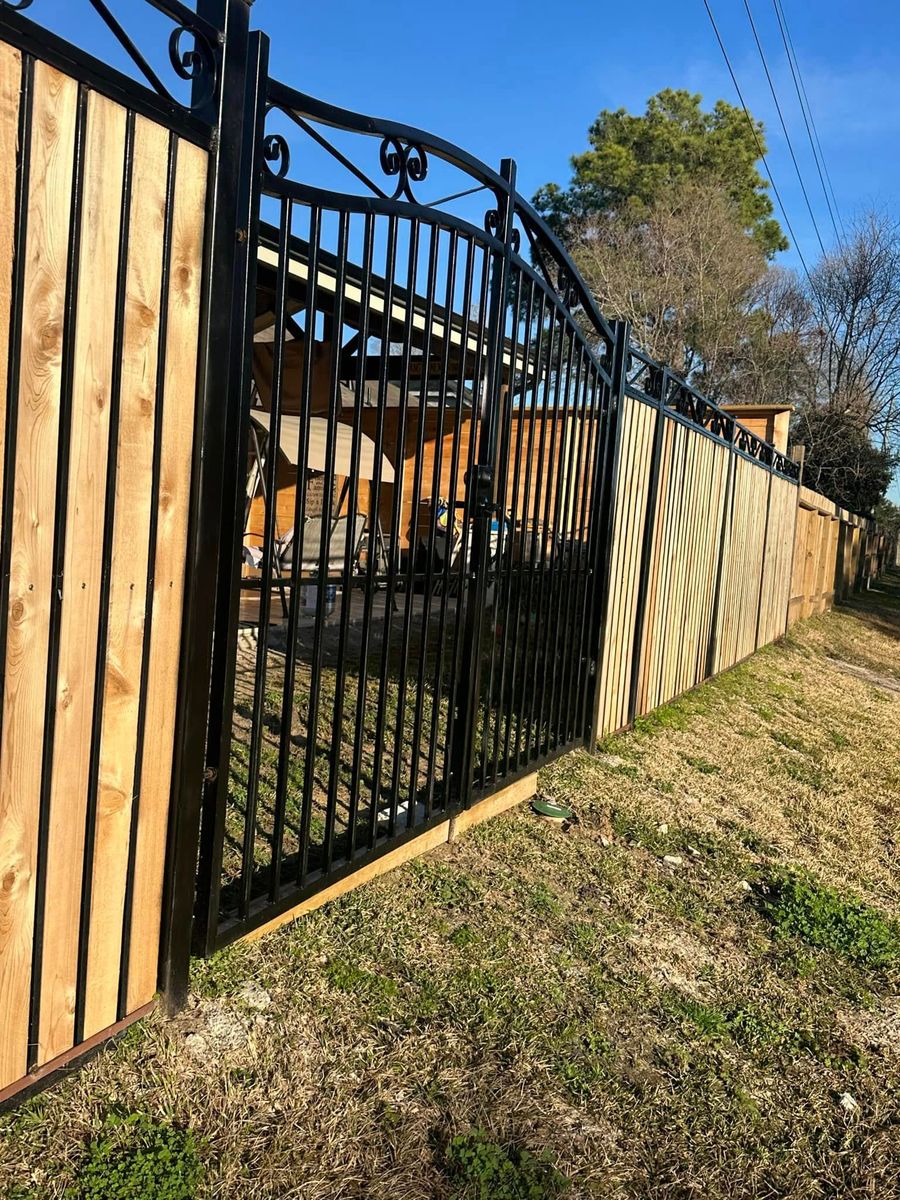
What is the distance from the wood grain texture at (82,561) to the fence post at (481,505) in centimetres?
175

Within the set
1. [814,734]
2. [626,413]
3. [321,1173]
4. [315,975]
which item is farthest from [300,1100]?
[814,734]

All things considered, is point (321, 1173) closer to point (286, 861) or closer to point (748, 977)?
point (286, 861)

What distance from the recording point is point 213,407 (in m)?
1.98

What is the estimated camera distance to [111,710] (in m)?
1.83

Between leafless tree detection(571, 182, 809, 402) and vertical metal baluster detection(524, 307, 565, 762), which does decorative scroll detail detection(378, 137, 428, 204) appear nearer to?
vertical metal baluster detection(524, 307, 565, 762)

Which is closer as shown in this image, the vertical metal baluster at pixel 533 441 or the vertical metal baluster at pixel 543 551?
the vertical metal baluster at pixel 533 441

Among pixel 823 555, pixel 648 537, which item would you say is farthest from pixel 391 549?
pixel 823 555

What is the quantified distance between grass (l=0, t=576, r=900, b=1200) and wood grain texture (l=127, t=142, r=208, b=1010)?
331mm

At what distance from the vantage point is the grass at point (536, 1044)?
5.85 feet

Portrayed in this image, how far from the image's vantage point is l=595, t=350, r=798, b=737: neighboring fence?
5.05 m

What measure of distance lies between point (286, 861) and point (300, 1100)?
3.69 ft

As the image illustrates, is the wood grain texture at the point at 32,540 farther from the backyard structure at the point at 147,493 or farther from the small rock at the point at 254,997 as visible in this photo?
the small rock at the point at 254,997

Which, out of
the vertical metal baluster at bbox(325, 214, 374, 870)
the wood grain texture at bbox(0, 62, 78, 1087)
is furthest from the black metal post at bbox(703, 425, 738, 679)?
the wood grain texture at bbox(0, 62, 78, 1087)

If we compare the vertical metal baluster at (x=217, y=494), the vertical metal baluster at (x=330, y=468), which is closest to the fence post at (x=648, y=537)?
the vertical metal baluster at (x=330, y=468)
